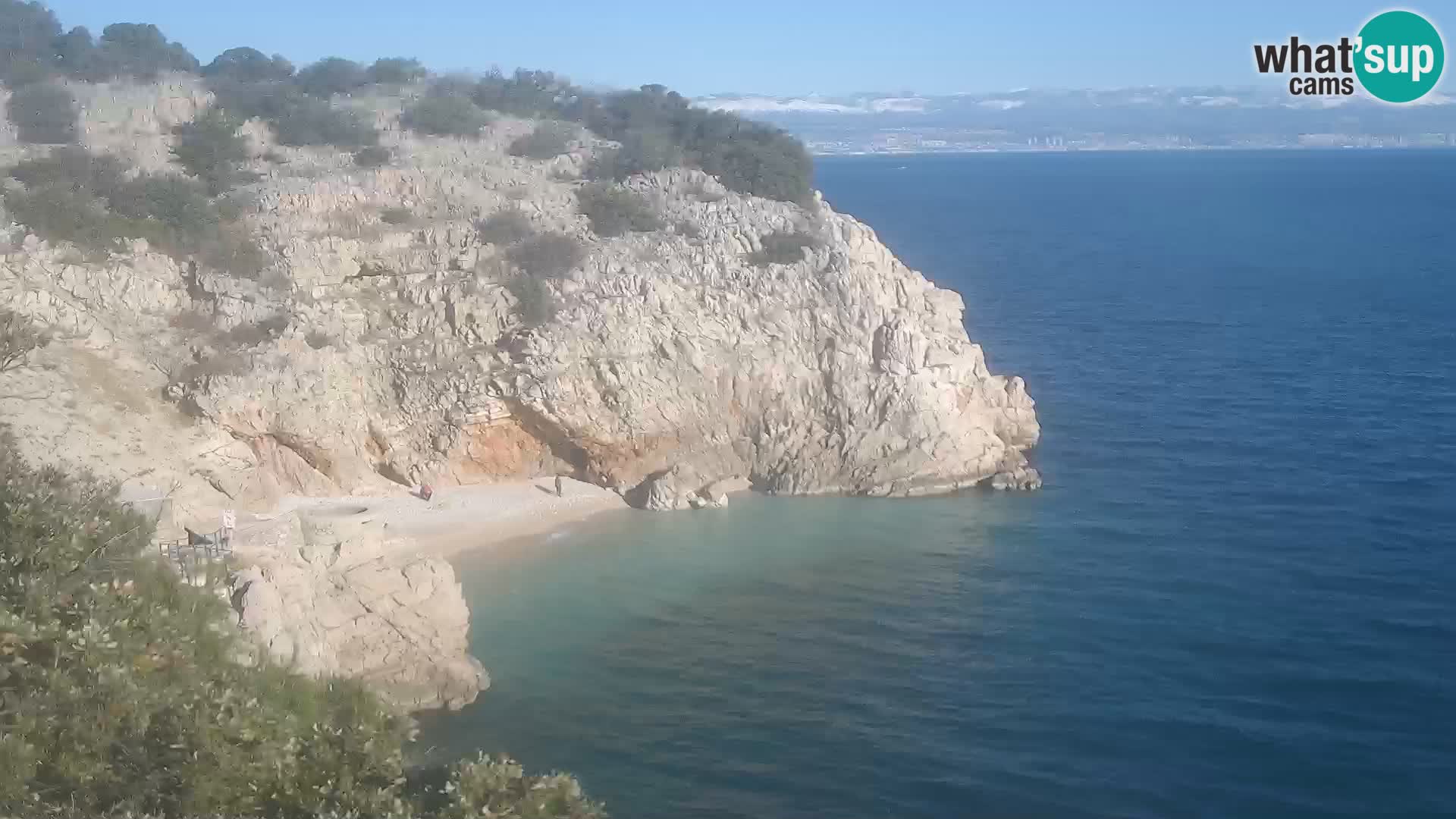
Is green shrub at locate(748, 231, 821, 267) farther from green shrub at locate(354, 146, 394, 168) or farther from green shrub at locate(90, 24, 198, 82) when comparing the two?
green shrub at locate(90, 24, 198, 82)

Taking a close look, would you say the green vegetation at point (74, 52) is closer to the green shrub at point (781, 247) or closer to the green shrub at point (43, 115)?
the green shrub at point (43, 115)

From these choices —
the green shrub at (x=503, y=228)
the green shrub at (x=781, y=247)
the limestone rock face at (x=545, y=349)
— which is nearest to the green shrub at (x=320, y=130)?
the limestone rock face at (x=545, y=349)

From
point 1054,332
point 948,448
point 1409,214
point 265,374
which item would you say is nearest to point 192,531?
→ point 265,374

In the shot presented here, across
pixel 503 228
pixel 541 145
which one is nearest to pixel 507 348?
pixel 503 228

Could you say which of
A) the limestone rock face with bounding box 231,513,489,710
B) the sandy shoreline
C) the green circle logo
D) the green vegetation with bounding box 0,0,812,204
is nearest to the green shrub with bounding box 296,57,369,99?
the green vegetation with bounding box 0,0,812,204

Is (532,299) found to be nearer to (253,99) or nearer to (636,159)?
(636,159)

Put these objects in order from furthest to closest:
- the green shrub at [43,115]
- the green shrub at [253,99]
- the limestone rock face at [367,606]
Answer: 1. the green shrub at [253,99]
2. the green shrub at [43,115]
3. the limestone rock face at [367,606]
